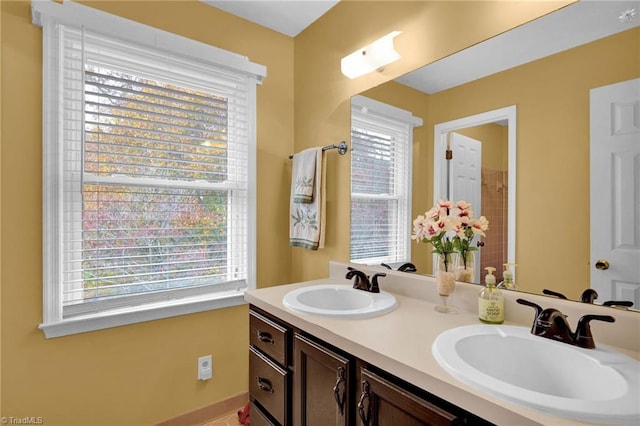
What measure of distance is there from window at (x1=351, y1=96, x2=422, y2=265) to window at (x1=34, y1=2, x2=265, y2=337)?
706 millimetres

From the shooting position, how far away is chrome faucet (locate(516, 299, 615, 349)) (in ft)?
2.80

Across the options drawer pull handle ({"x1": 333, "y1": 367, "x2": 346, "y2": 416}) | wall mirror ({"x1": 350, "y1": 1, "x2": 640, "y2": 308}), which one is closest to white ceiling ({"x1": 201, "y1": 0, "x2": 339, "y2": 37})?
wall mirror ({"x1": 350, "y1": 1, "x2": 640, "y2": 308})

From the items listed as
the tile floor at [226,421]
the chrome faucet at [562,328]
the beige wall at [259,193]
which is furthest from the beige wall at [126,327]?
the chrome faucet at [562,328]

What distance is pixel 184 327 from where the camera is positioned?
73.7 inches

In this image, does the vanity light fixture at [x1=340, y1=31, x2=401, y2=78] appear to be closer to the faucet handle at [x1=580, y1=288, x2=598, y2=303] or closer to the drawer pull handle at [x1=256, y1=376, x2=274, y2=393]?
the faucet handle at [x1=580, y1=288, x2=598, y2=303]

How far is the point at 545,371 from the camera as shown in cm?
87

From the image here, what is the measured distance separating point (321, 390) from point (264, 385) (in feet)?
1.32

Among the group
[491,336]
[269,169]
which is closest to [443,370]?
[491,336]

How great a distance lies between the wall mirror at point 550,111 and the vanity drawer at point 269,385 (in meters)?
0.94

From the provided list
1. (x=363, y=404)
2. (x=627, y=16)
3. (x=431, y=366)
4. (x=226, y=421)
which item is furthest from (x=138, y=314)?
(x=627, y=16)

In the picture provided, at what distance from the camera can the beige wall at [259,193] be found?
4.65ft

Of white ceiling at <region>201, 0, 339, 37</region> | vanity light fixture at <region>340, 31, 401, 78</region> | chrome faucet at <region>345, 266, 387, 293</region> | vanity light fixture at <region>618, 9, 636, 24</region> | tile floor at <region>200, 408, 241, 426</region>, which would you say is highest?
white ceiling at <region>201, 0, 339, 37</region>

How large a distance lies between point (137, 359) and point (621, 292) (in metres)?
2.10

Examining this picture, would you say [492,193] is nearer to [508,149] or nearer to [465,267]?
[508,149]
